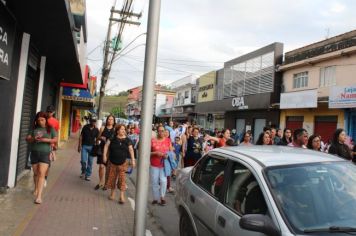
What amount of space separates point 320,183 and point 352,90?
1874 cm

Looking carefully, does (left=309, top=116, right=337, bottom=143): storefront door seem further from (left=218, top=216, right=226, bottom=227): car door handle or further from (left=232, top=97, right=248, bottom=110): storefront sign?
(left=218, top=216, right=226, bottom=227): car door handle

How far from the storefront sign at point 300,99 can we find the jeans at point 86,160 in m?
16.2

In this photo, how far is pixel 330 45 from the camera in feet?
79.8

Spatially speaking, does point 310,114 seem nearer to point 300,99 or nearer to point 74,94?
point 300,99

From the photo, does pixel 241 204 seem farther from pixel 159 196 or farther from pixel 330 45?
pixel 330 45

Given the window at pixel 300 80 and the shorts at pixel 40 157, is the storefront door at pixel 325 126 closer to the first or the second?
the window at pixel 300 80

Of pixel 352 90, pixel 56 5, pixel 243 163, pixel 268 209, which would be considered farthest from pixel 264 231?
pixel 352 90

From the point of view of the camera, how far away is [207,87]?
46.6 m

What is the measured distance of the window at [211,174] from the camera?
184 inches

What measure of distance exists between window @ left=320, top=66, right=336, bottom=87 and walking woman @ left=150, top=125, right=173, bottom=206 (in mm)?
17604

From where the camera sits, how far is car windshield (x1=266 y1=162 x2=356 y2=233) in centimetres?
345

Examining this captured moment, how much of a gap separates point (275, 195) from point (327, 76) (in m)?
22.6

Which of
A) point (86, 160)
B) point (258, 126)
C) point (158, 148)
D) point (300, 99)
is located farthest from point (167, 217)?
point (258, 126)

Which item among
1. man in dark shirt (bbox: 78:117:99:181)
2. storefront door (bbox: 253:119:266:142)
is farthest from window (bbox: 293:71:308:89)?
man in dark shirt (bbox: 78:117:99:181)
